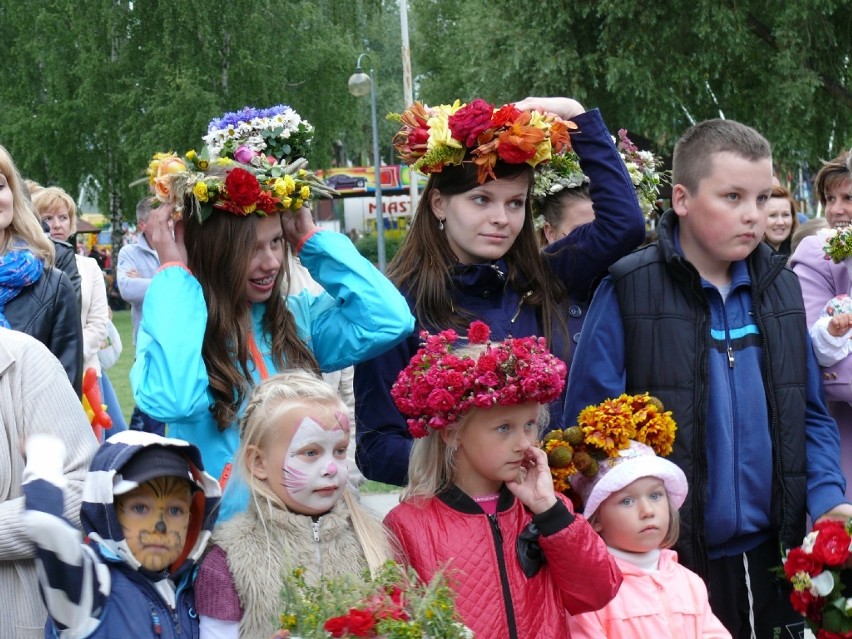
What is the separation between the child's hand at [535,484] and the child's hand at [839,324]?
52.5 inches

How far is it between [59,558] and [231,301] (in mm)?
1239

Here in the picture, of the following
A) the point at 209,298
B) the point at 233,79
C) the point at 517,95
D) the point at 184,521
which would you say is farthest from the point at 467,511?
the point at 233,79

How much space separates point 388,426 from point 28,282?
5.13ft

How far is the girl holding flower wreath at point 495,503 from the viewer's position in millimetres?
Result: 3254

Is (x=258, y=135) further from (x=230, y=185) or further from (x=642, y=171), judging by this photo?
(x=642, y=171)

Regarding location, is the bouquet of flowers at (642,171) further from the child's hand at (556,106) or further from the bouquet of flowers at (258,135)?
the bouquet of flowers at (258,135)

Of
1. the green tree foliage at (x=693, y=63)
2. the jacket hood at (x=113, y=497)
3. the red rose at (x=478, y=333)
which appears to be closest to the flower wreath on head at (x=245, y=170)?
the red rose at (x=478, y=333)

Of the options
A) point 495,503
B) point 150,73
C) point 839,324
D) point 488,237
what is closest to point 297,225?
point 488,237

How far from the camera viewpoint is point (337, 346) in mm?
4047

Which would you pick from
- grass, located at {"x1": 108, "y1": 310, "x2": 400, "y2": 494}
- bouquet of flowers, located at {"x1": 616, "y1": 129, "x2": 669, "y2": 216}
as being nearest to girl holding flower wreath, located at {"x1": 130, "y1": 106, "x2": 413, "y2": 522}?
bouquet of flowers, located at {"x1": 616, "y1": 129, "x2": 669, "y2": 216}

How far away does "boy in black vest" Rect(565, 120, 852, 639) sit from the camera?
3.70 meters

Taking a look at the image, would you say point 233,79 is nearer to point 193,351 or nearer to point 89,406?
point 89,406

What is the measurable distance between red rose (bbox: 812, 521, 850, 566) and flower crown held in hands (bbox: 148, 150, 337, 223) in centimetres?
203

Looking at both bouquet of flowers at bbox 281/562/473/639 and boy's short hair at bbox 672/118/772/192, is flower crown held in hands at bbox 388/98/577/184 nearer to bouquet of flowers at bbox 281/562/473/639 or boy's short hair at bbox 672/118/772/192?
boy's short hair at bbox 672/118/772/192
